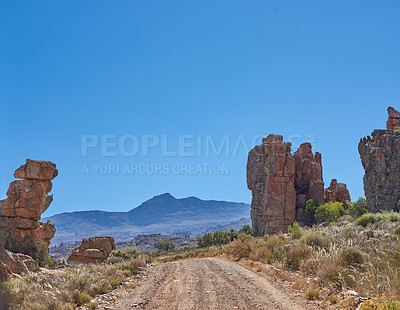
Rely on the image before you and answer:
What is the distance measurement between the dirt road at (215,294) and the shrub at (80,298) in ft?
3.60

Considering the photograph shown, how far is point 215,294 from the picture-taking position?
11742 mm

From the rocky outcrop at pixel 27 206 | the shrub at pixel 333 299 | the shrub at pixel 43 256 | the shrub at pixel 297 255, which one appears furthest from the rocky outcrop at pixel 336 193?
the shrub at pixel 333 299

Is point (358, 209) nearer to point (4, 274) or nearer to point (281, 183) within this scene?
point (281, 183)

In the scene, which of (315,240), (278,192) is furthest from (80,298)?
(278,192)

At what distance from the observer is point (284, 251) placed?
61.5 feet

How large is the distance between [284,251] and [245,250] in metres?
7.38

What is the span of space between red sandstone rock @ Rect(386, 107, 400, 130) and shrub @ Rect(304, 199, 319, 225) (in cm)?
1593

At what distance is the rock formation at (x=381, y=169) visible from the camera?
41269 mm

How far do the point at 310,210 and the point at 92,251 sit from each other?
34276mm

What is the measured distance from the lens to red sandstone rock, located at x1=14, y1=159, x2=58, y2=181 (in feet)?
93.0

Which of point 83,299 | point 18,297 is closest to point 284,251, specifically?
point 83,299

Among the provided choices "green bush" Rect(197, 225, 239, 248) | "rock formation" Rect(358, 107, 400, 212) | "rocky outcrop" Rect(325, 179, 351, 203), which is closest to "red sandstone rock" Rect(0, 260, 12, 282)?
"rock formation" Rect(358, 107, 400, 212)

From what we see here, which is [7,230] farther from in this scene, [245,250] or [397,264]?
[397,264]

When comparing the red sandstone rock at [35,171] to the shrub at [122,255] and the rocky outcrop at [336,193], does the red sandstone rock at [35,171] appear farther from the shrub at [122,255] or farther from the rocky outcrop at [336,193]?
the rocky outcrop at [336,193]
